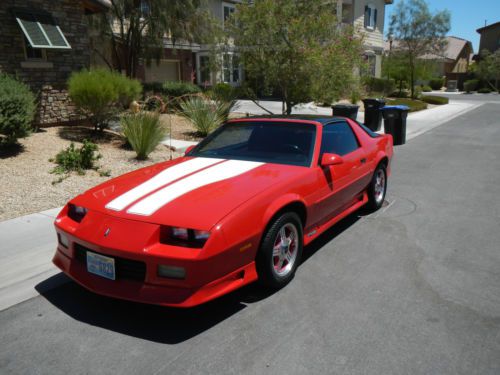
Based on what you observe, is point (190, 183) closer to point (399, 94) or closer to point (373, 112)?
point (373, 112)

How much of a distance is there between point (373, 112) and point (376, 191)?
10.4 metres

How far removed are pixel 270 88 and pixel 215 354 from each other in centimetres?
1045

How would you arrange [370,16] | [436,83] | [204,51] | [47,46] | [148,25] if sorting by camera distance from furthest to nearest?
[436,83], [370,16], [204,51], [148,25], [47,46]

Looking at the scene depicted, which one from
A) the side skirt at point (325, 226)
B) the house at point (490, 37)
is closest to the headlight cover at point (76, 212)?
the side skirt at point (325, 226)

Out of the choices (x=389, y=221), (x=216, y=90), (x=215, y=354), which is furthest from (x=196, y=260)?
(x=216, y=90)

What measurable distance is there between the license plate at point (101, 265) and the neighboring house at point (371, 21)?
30137 mm

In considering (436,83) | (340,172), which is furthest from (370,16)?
(340,172)

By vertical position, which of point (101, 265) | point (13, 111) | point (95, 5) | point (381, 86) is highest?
point (95, 5)

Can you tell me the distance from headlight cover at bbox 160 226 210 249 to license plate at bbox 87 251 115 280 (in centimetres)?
43

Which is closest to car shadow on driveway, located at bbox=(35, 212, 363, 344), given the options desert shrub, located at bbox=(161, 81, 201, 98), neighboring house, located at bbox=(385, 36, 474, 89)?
desert shrub, located at bbox=(161, 81, 201, 98)

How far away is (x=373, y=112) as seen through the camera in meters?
15.7

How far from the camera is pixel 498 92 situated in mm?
48906

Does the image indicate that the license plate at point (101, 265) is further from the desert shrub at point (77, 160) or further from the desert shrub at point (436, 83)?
the desert shrub at point (436, 83)

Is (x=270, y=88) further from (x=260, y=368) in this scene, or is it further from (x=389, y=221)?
(x=260, y=368)
